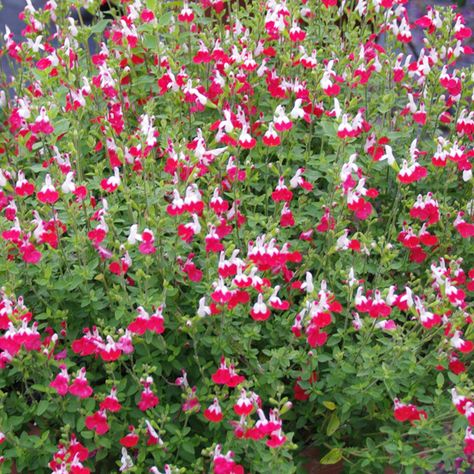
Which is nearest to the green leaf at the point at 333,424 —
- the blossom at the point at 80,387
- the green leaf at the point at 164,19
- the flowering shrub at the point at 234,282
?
the flowering shrub at the point at 234,282

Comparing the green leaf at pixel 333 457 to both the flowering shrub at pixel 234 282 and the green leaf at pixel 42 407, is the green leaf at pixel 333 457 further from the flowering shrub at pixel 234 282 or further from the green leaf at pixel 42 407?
the green leaf at pixel 42 407

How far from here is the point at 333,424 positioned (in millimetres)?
2207

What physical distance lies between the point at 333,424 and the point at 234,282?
56 cm

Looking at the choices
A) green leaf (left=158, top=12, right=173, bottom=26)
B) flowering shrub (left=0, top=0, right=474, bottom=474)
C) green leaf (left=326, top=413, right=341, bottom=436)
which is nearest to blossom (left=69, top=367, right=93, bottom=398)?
flowering shrub (left=0, top=0, right=474, bottom=474)

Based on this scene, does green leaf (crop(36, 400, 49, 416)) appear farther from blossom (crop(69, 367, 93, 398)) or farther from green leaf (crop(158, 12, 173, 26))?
green leaf (crop(158, 12, 173, 26))

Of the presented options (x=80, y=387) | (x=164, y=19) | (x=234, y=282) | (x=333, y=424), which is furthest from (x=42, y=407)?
(x=164, y=19)

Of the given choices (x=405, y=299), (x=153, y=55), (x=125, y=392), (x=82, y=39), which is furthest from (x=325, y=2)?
(x=125, y=392)

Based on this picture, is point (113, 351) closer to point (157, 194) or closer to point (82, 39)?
point (157, 194)

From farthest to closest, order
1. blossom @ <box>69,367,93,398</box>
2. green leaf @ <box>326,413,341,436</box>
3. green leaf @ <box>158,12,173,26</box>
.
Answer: green leaf @ <box>158,12,173,26</box> < green leaf @ <box>326,413,341,436</box> < blossom @ <box>69,367,93,398</box>

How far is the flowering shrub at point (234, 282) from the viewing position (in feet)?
6.59

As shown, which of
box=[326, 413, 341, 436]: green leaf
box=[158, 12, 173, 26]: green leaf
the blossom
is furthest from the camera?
box=[158, 12, 173, 26]: green leaf

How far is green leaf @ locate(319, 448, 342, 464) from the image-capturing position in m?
2.20

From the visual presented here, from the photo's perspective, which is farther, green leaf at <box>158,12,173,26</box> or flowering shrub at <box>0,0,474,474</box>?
green leaf at <box>158,12,173,26</box>

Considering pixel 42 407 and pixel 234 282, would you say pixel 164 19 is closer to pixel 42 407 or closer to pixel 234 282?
pixel 234 282
